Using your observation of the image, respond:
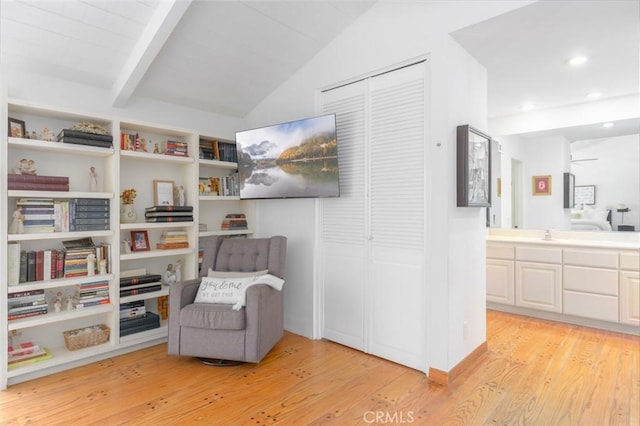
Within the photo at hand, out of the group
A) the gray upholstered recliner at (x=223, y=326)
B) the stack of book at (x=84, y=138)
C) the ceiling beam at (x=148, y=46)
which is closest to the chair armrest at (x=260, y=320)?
the gray upholstered recliner at (x=223, y=326)

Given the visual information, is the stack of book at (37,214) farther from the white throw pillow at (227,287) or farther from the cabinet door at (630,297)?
the cabinet door at (630,297)

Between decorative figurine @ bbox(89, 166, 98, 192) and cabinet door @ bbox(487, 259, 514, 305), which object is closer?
decorative figurine @ bbox(89, 166, 98, 192)

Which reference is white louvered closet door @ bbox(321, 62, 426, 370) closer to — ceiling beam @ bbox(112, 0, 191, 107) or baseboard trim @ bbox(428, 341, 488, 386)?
baseboard trim @ bbox(428, 341, 488, 386)

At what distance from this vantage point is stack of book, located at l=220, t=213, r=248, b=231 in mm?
3753

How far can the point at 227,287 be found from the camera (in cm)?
282

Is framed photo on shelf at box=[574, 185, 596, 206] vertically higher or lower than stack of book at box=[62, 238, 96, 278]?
higher

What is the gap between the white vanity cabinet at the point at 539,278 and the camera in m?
3.66

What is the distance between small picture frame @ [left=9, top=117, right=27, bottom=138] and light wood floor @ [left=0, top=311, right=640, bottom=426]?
1705mm

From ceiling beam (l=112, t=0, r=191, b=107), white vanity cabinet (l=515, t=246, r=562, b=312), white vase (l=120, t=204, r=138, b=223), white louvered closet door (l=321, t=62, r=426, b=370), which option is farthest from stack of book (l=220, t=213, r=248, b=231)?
white vanity cabinet (l=515, t=246, r=562, b=312)

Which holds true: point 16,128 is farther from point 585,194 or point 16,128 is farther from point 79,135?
point 585,194

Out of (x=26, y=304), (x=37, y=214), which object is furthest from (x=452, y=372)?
(x=37, y=214)

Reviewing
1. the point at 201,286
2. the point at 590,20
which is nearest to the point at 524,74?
the point at 590,20

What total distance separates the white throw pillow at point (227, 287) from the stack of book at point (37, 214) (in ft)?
3.82

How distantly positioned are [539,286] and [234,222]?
327 cm
